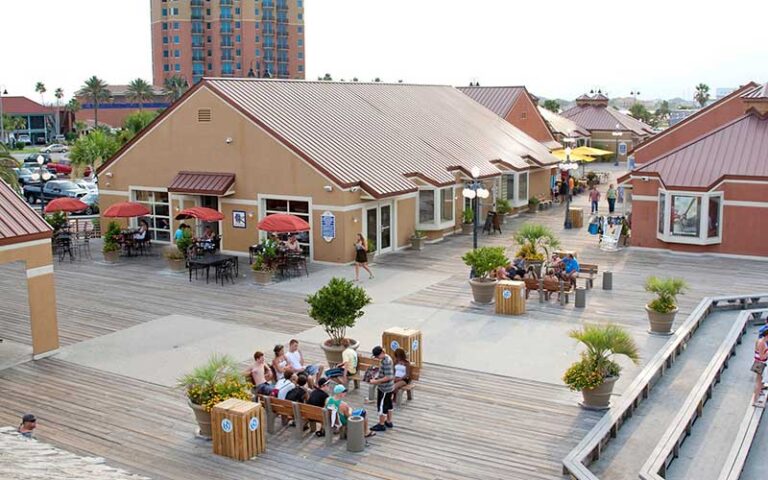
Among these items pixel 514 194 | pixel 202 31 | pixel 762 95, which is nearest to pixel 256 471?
pixel 762 95

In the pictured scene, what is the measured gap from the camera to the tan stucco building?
3028cm

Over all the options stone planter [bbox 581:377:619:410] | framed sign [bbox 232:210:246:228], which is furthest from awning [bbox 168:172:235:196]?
stone planter [bbox 581:377:619:410]

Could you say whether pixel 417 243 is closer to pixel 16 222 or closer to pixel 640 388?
pixel 16 222

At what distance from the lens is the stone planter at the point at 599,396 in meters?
15.6

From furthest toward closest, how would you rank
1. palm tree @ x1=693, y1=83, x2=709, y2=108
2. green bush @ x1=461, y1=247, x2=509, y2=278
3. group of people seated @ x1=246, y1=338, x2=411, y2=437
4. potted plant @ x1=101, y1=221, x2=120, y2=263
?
palm tree @ x1=693, y1=83, x2=709, y2=108 < potted plant @ x1=101, y1=221, x2=120, y2=263 < green bush @ x1=461, y1=247, x2=509, y2=278 < group of people seated @ x1=246, y1=338, x2=411, y2=437

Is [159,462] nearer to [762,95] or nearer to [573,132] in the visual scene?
[762,95]

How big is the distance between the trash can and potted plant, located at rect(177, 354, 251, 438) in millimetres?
418

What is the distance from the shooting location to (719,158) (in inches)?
1262

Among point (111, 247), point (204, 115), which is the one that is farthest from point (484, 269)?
point (111, 247)

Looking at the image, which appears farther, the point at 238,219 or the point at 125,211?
the point at 238,219

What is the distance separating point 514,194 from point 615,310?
70.0 ft

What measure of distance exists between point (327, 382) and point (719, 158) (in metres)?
22.7

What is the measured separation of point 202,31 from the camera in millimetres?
139625

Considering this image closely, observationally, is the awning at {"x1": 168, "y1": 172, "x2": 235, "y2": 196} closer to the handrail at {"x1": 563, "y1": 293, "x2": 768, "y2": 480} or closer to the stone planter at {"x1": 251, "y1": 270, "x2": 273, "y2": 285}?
the stone planter at {"x1": 251, "y1": 270, "x2": 273, "y2": 285}
